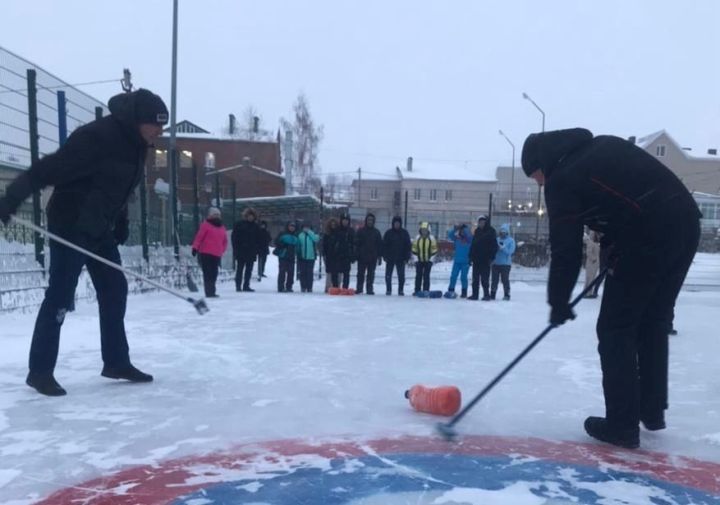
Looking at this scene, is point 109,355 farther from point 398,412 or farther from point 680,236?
point 680,236

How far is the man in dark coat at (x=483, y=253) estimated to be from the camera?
11445 millimetres

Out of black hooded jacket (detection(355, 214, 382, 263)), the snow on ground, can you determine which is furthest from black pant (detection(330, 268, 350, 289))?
the snow on ground

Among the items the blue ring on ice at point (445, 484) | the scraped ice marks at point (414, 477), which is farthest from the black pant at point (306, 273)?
the blue ring on ice at point (445, 484)

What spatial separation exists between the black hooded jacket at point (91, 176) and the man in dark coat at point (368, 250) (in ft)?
28.5

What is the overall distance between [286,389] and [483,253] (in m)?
7.96

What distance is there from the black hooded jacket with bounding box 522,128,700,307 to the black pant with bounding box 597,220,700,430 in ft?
0.12

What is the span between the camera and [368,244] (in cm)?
1247

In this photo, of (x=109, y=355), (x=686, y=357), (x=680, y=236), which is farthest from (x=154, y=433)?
(x=686, y=357)

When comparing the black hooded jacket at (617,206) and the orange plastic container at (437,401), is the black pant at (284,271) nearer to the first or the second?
the orange plastic container at (437,401)

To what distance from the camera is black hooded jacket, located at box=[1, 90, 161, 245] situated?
138 inches

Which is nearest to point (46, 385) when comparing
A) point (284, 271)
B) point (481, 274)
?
point (481, 274)

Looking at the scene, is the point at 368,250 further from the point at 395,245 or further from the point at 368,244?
the point at 395,245

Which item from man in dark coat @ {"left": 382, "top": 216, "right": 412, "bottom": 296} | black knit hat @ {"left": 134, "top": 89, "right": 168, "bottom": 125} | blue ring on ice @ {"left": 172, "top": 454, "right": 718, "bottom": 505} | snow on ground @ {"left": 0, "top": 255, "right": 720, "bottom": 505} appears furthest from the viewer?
man in dark coat @ {"left": 382, "top": 216, "right": 412, "bottom": 296}

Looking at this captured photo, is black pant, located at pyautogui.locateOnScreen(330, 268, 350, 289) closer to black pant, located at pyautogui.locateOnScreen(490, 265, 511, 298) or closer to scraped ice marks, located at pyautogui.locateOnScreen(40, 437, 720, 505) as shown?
black pant, located at pyautogui.locateOnScreen(490, 265, 511, 298)
